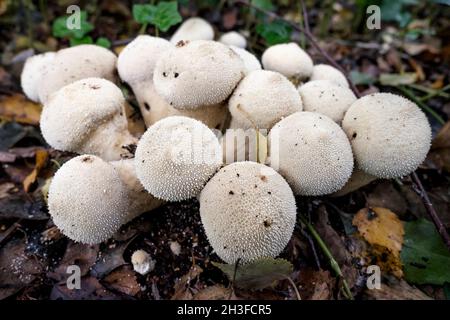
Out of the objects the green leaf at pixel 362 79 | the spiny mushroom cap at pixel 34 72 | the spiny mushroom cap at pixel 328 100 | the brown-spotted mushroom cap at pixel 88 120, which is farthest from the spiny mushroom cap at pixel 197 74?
the green leaf at pixel 362 79

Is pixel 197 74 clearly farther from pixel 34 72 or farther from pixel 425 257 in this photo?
pixel 425 257

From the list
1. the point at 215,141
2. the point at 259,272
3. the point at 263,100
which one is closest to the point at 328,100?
the point at 263,100

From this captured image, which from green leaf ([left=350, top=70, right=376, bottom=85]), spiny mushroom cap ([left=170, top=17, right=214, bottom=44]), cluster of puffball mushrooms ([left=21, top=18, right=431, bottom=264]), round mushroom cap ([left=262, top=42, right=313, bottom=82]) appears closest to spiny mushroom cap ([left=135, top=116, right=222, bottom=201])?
cluster of puffball mushrooms ([left=21, top=18, right=431, bottom=264])

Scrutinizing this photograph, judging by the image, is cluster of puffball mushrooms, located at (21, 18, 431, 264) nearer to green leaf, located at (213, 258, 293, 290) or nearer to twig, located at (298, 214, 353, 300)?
green leaf, located at (213, 258, 293, 290)

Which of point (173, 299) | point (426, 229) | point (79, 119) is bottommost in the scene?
point (173, 299)

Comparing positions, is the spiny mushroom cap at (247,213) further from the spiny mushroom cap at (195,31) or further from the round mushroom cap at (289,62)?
the spiny mushroom cap at (195,31)
